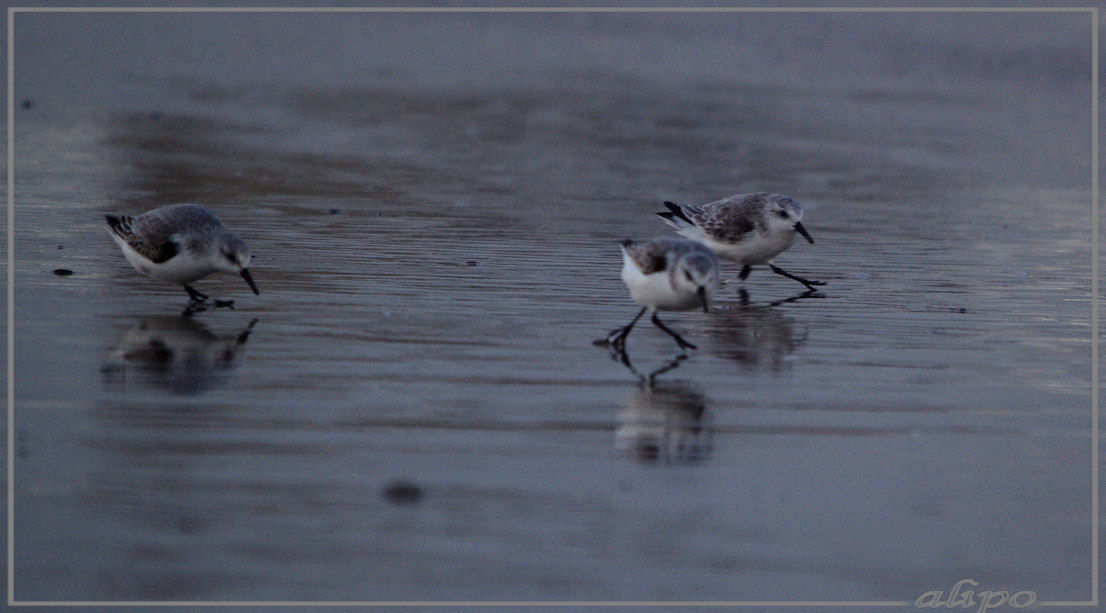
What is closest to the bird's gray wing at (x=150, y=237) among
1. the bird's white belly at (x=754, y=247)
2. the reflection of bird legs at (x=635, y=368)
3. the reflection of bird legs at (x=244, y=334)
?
the reflection of bird legs at (x=244, y=334)

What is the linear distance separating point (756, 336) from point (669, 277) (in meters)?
1.22

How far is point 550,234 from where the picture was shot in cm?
1391

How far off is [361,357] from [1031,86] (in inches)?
1066

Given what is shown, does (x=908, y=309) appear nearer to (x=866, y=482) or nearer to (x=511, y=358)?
(x=511, y=358)

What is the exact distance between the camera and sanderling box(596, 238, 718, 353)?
878 centimetres

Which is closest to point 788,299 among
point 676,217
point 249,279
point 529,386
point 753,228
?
point 753,228

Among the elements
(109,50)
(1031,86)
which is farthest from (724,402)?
(109,50)

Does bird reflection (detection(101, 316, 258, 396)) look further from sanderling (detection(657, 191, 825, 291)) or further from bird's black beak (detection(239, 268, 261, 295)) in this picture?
sanderling (detection(657, 191, 825, 291))

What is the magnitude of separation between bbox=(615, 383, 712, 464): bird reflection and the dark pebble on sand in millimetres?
1160

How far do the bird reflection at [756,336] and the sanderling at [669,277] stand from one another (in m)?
0.34

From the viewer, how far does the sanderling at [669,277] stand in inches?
346

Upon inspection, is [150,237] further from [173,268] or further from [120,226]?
[120,226]

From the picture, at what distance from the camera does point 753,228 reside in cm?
1162

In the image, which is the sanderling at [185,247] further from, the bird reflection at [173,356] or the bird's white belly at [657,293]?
the bird's white belly at [657,293]
